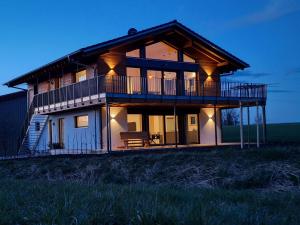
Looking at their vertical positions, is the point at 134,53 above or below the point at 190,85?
above

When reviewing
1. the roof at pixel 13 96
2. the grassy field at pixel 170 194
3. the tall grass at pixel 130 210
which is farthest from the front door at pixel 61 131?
the tall grass at pixel 130 210

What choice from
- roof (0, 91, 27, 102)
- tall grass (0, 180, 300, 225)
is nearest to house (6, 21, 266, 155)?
roof (0, 91, 27, 102)

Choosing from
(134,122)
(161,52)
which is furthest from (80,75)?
(161,52)

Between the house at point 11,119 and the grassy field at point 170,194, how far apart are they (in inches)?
721

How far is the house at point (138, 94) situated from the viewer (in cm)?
2184

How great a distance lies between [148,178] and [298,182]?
3.67m

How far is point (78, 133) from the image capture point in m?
24.7

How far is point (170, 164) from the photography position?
12125 mm

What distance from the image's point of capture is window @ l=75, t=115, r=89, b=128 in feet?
79.5

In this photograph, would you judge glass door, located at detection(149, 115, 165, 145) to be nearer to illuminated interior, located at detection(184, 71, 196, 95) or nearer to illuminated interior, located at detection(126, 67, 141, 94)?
illuminated interior, located at detection(184, 71, 196, 95)

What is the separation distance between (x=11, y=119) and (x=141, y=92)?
1395cm

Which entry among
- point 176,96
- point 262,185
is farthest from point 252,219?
point 176,96

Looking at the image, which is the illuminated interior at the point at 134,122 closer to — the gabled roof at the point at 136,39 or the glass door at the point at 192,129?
the glass door at the point at 192,129

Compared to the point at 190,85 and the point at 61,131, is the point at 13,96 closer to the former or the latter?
the point at 61,131
